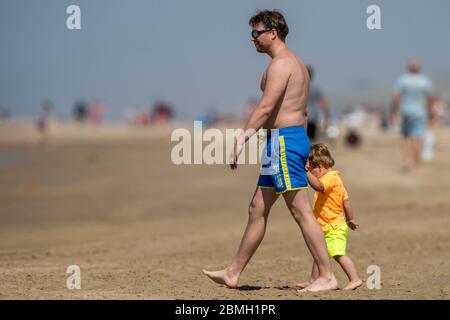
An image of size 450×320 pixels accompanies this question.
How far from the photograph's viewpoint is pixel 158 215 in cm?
1310

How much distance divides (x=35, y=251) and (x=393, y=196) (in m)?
6.87

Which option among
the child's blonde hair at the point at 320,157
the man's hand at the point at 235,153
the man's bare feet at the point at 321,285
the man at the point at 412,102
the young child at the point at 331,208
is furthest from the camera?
the man at the point at 412,102

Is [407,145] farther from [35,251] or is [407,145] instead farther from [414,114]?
[35,251]

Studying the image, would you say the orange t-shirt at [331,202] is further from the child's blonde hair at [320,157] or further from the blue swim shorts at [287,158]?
the blue swim shorts at [287,158]

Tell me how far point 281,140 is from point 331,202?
77 cm

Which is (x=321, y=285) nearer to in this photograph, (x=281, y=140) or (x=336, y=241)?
(x=336, y=241)

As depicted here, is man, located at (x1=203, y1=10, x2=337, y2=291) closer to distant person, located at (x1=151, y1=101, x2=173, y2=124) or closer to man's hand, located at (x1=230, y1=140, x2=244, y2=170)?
man's hand, located at (x1=230, y1=140, x2=244, y2=170)

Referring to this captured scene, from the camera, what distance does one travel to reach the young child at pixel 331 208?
23.5ft

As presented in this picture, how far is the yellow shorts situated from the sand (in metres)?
0.37

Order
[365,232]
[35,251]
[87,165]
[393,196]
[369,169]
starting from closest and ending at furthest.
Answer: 1. [35,251]
2. [365,232]
3. [393,196]
4. [369,169]
5. [87,165]

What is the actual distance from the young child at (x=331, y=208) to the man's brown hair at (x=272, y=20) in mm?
971

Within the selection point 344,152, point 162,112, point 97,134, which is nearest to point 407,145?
point 344,152

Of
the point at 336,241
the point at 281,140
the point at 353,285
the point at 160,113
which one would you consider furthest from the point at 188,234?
the point at 160,113

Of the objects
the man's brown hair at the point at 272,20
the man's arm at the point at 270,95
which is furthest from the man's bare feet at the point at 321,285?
the man's brown hair at the point at 272,20
